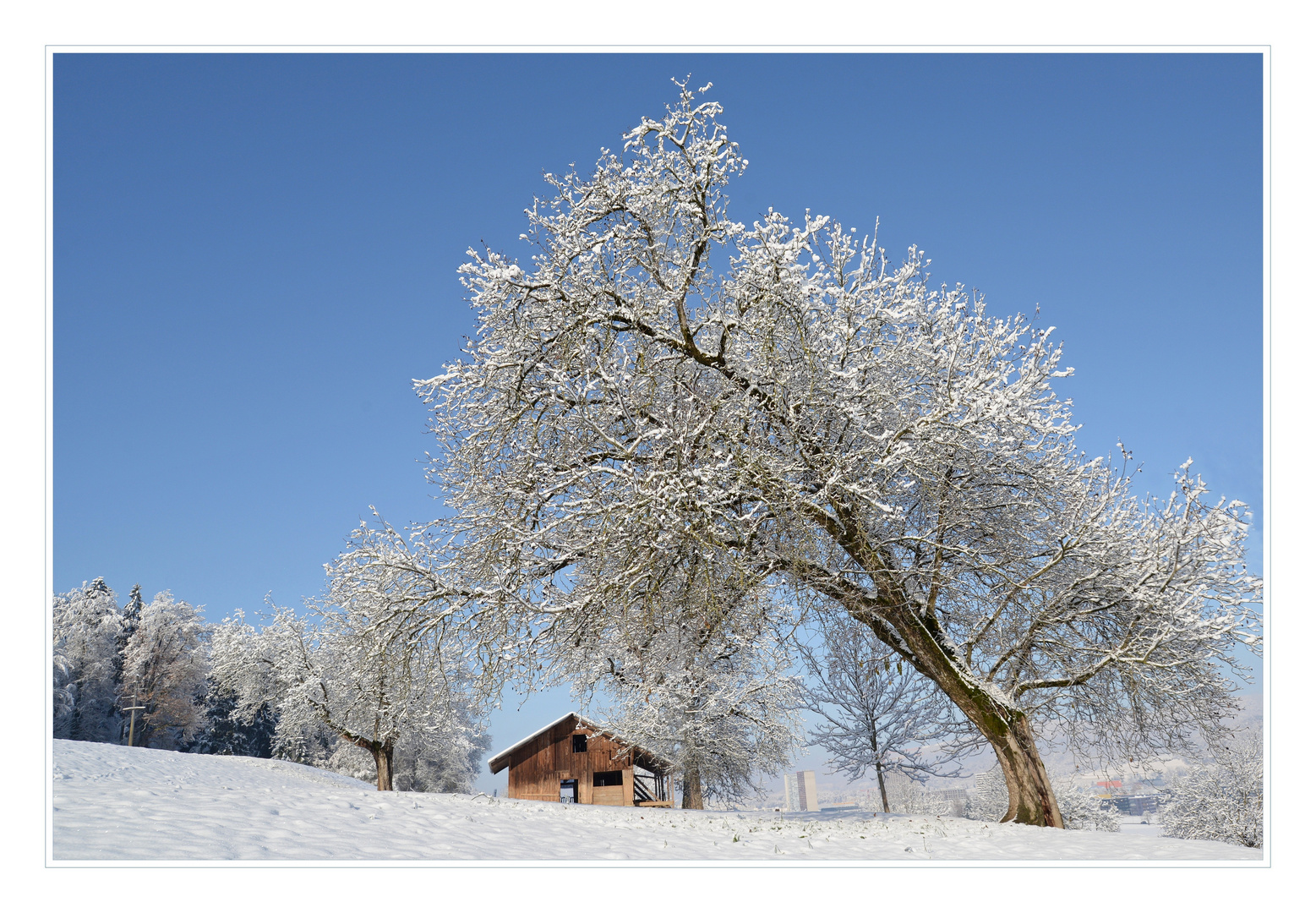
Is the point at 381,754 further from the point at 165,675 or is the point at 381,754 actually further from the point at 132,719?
the point at 165,675

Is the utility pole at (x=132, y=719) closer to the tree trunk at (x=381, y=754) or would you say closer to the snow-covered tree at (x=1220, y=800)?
the tree trunk at (x=381, y=754)

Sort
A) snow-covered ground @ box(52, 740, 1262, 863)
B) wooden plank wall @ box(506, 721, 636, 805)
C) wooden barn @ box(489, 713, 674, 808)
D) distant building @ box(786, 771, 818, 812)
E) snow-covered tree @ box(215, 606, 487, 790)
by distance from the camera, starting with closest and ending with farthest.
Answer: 1. snow-covered ground @ box(52, 740, 1262, 863)
2. snow-covered tree @ box(215, 606, 487, 790)
3. distant building @ box(786, 771, 818, 812)
4. wooden barn @ box(489, 713, 674, 808)
5. wooden plank wall @ box(506, 721, 636, 805)

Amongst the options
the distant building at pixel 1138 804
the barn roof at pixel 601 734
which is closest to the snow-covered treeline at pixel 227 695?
the barn roof at pixel 601 734

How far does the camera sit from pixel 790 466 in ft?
28.3

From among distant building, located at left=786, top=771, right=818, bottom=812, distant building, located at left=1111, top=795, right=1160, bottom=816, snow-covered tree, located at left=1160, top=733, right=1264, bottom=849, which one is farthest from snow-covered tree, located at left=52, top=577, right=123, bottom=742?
snow-covered tree, located at left=1160, top=733, right=1264, bottom=849

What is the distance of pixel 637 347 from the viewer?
9664 mm

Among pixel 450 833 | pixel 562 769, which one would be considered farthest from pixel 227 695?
pixel 450 833

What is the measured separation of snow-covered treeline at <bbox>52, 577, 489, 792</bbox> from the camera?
30172 millimetres

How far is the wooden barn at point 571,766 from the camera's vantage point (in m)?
31.1

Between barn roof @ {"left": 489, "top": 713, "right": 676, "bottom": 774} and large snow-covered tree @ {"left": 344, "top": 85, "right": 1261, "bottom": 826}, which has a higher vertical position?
large snow-covered tree @ {"left": 344, "top": 85, "right": 1261, "bottom": 826}

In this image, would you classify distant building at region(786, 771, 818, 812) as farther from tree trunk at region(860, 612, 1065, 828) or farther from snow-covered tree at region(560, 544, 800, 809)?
tree trunk at region(860, 612, 1065, 828)

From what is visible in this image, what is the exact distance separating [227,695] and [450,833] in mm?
39821

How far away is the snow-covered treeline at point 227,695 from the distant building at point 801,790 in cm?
1255

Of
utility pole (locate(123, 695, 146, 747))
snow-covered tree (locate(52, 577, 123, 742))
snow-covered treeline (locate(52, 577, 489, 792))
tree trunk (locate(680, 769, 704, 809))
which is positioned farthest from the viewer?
snow-covered tree (locate(52, 577, 123, 742))
